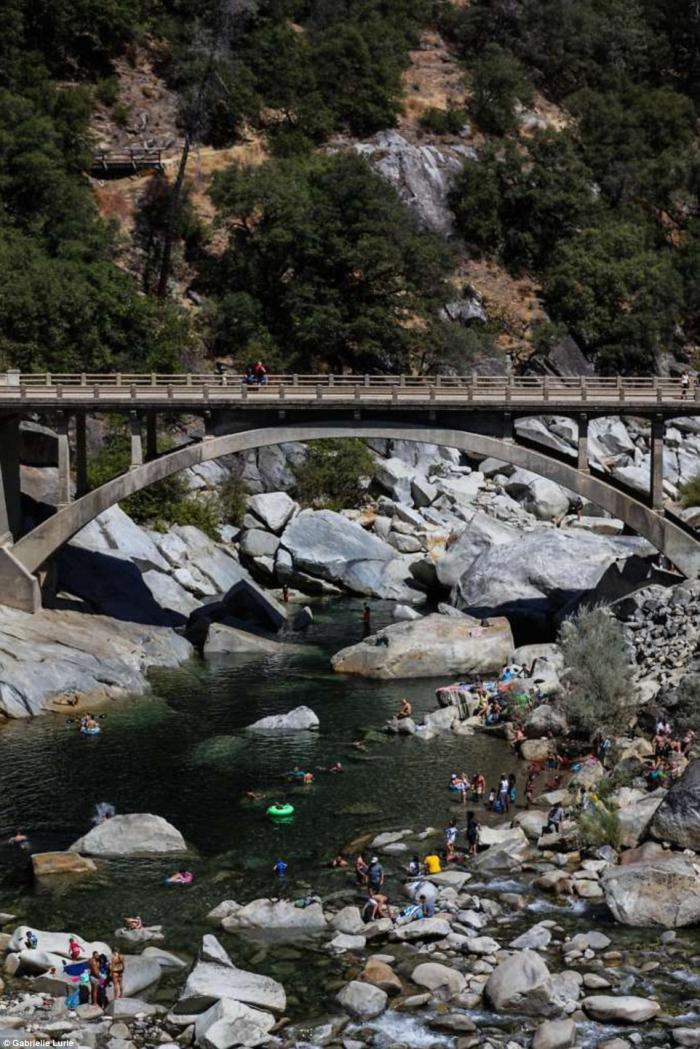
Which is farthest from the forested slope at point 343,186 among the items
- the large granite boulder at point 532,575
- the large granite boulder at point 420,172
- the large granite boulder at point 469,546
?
the large granite boulder at point 532,575

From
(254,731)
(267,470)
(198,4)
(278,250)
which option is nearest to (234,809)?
(254,731)

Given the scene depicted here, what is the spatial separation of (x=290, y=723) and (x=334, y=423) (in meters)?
16.7

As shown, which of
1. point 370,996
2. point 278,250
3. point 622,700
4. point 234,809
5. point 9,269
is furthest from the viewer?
point 278,250

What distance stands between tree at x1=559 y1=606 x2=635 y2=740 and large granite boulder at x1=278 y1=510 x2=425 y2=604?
2572cm

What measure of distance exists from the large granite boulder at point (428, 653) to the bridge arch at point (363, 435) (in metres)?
8.39

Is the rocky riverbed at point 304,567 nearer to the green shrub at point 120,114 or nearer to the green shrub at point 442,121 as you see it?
the green shrub at point 442,121

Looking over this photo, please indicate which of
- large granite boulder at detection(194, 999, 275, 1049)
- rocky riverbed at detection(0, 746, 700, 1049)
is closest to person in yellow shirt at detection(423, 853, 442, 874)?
rocky riverbed at detection(0, 746, 700, 1049)

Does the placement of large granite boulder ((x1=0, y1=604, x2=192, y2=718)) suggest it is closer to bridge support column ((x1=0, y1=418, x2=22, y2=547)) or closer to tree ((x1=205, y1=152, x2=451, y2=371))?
bridge support column ((x1=0, y1=418, x2=22, y2=547))

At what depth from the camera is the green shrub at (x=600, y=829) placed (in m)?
42.9

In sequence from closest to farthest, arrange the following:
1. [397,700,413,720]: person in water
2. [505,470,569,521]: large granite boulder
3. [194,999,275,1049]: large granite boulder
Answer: [194,999,275,1049]: large granite boulder < [397,700,413,720]: person in water < [505,470,569,521]: large granite boulder

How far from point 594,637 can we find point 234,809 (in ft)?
57.1

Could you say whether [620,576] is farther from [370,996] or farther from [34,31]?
[34,31]

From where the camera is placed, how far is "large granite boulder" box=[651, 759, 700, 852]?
4147 centimetres

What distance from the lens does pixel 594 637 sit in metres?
56.6
